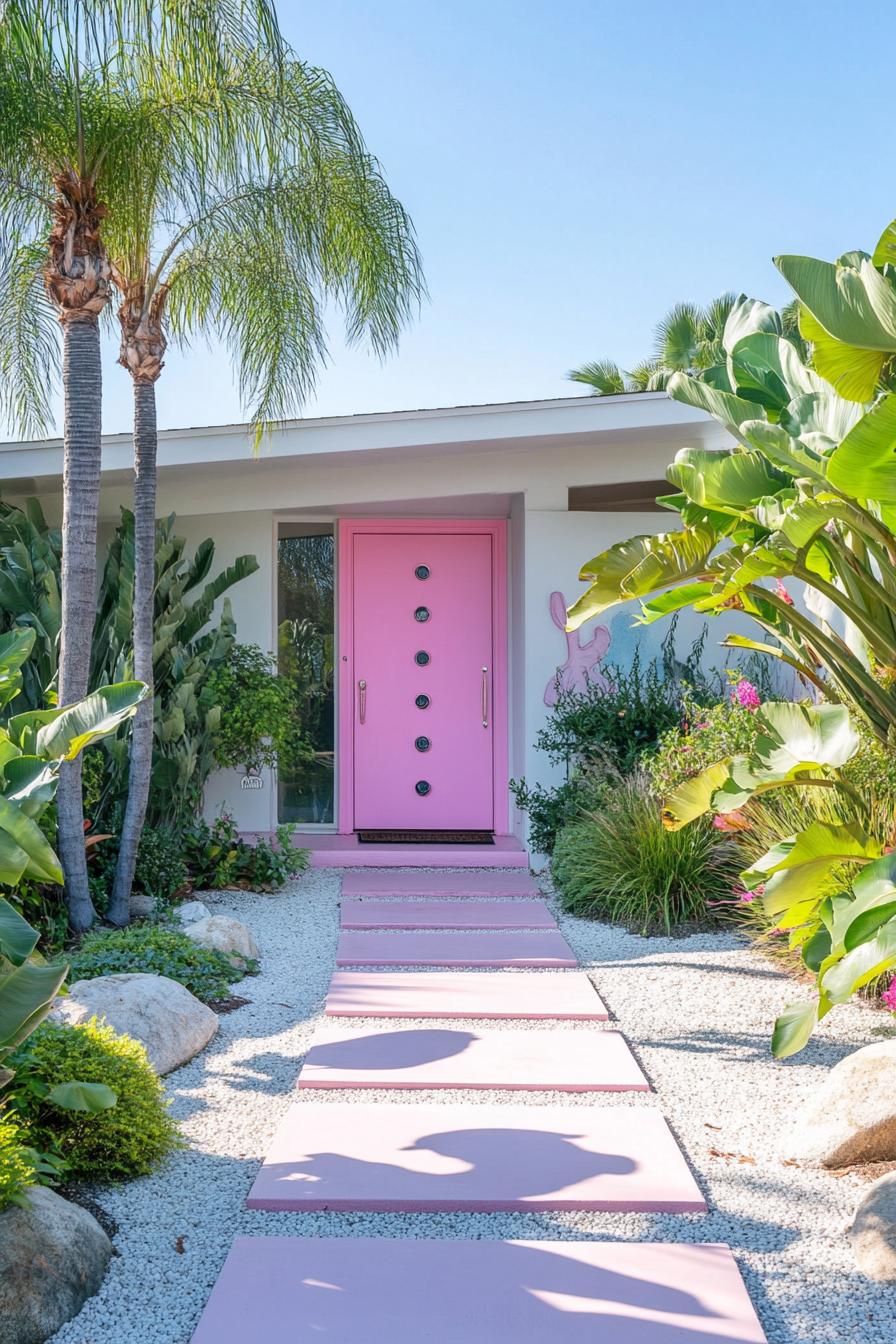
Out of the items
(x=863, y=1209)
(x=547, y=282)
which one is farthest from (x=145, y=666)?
(x=547, y=282)

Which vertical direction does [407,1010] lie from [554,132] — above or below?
below

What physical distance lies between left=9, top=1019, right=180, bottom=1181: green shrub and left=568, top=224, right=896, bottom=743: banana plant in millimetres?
2271

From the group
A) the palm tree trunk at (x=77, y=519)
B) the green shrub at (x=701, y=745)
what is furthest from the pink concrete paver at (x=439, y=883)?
the palm tree trunk at (x=77, y=519)

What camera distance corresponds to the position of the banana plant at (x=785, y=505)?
10.3 feet

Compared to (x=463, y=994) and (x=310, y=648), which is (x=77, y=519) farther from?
(x=310, y=648)

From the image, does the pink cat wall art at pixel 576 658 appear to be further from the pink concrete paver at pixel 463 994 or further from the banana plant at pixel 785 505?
the banana plant at pixel 785 505

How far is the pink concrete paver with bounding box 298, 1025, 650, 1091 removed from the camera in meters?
4.24

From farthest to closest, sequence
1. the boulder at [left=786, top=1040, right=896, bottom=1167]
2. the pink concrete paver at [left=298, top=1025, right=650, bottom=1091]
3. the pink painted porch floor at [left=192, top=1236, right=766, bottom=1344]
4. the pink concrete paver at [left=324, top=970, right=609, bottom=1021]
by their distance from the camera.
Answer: the pink concrete paver at [left=324, top=970, right=609, bottom=1021]
the pink concrete paver at [left=298, top=1025, right=650, bottom=1091]
the boulder at [left=786, top=1040, right=896, bottom=1167]
the pink painted porch floor at [left=192, top=1236, right=766, bottom=1344]

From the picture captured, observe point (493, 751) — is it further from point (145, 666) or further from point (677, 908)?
point (145, 666)

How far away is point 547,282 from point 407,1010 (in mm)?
12519

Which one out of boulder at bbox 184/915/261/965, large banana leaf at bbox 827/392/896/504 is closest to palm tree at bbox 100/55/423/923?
boulder at bbox 184/915/261/965

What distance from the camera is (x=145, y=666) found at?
6.77m

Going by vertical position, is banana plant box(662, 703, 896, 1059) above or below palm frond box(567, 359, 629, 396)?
below

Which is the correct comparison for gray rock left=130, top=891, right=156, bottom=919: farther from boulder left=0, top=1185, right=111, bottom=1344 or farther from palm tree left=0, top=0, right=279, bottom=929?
Answer: boulder left=0, top=1185, right=111, bottom=1344
